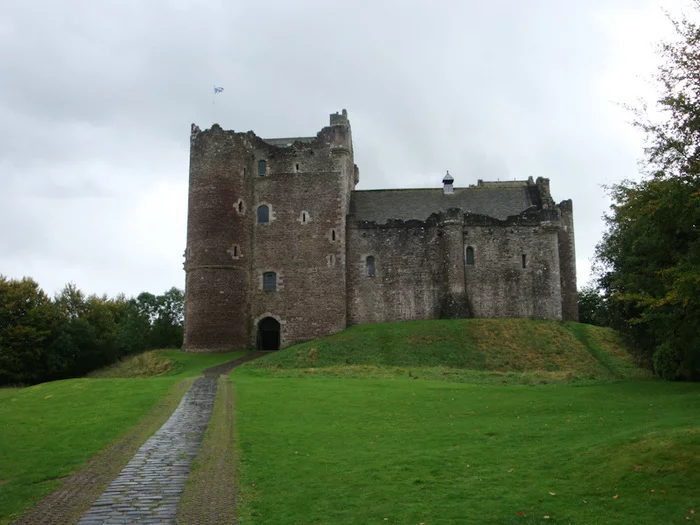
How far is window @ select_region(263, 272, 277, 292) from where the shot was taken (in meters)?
45.5

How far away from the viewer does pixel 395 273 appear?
45.8m

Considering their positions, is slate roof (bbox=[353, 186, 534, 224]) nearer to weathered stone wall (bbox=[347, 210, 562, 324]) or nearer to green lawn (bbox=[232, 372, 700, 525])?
weathered stone wall (bbox=[347, 210, 562, 324])

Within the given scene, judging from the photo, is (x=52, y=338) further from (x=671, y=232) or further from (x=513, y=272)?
(x=671, y=232)

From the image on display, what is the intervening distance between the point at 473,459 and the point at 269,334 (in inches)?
1339

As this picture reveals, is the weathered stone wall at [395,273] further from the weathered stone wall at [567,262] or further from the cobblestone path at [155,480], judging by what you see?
the cobblestone path at [155,480]

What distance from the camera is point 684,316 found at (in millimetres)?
20797

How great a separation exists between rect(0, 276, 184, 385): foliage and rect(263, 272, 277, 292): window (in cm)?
1652

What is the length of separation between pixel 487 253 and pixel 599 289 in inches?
570

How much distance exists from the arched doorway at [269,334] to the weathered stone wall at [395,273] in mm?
5391

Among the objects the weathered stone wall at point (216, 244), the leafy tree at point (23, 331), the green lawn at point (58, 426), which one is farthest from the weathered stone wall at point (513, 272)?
the leafy tree at point (23, 331)

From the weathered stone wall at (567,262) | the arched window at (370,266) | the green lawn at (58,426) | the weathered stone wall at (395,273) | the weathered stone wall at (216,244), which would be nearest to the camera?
the green lawn at (58,426)

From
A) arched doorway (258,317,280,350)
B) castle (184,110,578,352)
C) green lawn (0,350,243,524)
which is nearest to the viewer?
green lawn (0,350,243,524)

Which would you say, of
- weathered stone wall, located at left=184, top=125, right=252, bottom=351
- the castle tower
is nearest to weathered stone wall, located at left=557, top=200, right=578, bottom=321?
the castle tower

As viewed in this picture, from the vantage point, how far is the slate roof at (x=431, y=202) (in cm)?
4869
